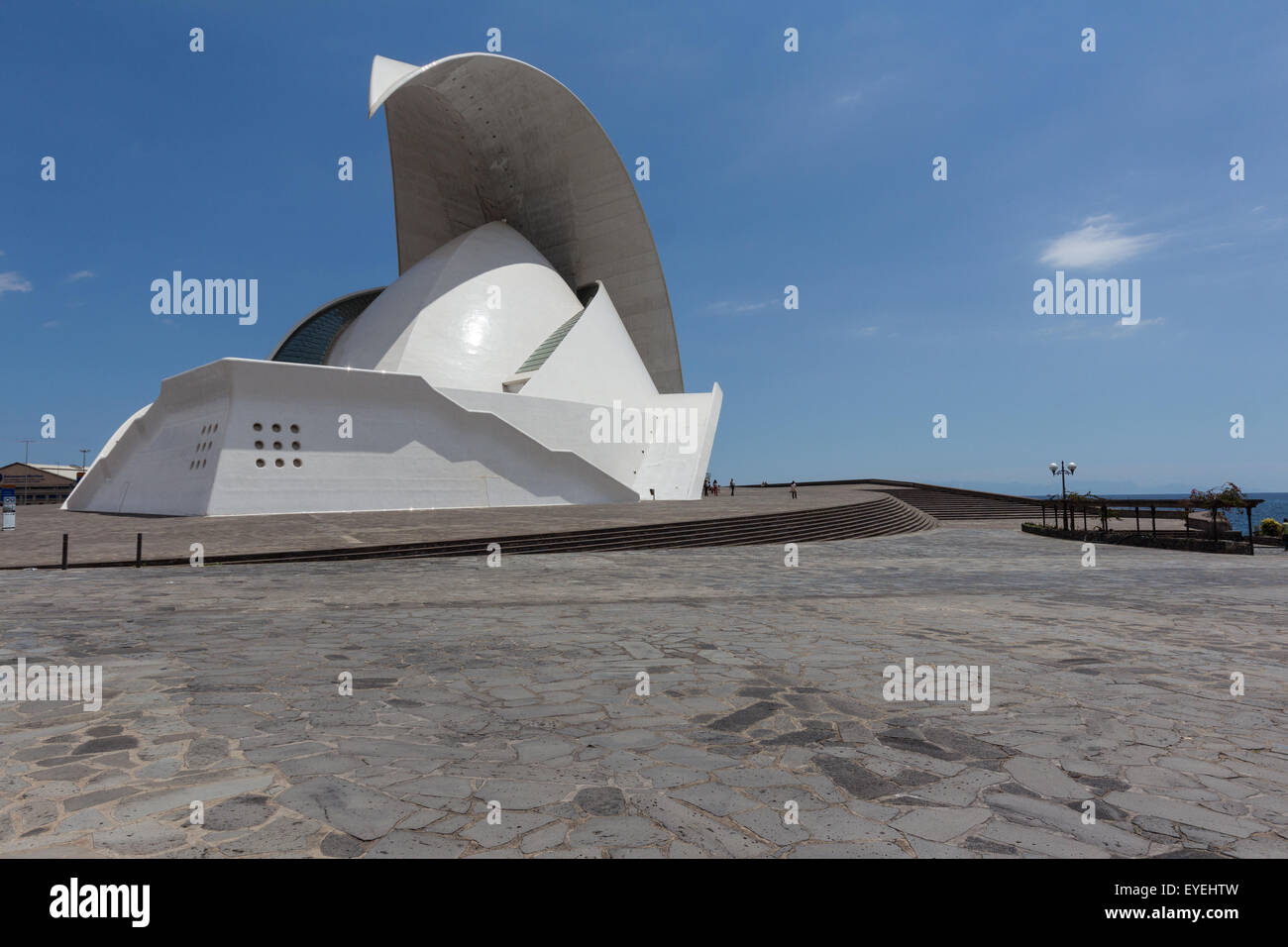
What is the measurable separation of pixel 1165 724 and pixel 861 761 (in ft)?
5.40

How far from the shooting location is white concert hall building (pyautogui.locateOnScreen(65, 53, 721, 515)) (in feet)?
67.1

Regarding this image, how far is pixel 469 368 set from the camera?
97.4 feet

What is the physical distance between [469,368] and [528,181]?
13.1m

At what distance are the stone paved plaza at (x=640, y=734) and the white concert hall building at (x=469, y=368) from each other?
14.8 metres

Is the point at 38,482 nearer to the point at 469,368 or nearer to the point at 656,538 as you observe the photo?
the point at 469,368

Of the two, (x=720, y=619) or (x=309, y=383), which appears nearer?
(x=720, y=619)

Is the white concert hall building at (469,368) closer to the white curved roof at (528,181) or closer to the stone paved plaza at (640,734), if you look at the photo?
the white curved roof at (528,181)

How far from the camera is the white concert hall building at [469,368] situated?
805 inches

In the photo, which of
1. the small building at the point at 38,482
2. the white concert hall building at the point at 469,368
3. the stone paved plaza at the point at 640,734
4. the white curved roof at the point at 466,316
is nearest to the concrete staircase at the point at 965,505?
the white concert hall building at the point at 469,368

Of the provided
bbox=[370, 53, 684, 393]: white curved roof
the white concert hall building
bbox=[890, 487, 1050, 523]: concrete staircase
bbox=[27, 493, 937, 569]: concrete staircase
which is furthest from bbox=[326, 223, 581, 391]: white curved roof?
bbox=[890, 487, 1050, 523]: concrete staircase

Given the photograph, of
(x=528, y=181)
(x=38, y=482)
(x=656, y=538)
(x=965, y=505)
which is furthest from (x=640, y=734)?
(x=38, y=482)
